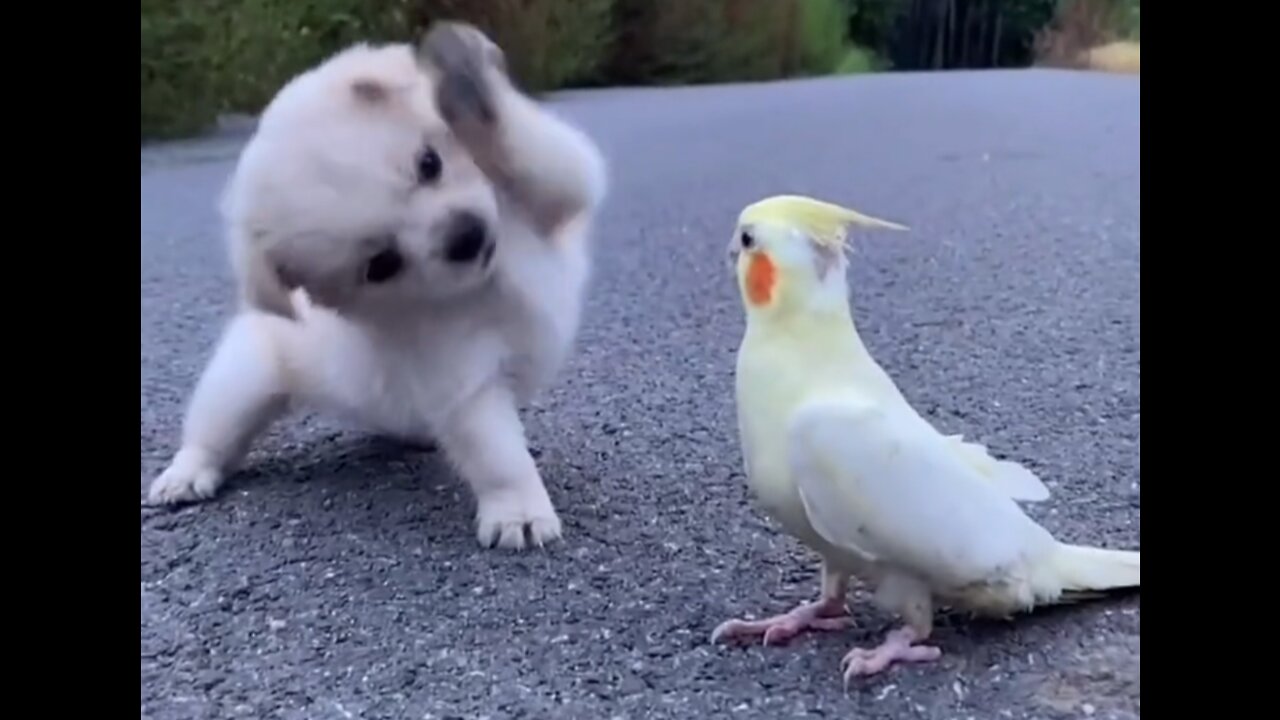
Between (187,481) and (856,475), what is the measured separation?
16.5 inches

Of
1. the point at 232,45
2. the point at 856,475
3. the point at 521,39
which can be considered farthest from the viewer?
the point at 232,45

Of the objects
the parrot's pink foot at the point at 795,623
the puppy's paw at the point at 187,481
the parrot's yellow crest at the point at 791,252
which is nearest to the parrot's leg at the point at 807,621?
the parrot's pink foot at the point at 795,623

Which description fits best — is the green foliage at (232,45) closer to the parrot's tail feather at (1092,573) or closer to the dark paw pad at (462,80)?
the dark paw pad at (462,80)

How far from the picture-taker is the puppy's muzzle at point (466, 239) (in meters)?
0.74

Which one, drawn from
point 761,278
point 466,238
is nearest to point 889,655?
point 761,278

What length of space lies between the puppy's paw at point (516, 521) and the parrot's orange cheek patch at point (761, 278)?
0.20 metres

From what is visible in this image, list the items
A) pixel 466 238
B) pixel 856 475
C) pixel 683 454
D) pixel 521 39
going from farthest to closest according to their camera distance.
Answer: pixel 521 39
pixel 683 454
pixel 466 238
pixel 856 475

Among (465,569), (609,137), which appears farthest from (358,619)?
(609,137)

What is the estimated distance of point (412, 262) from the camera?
2.44 feet

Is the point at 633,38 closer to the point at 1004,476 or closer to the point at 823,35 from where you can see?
the point at 823,35

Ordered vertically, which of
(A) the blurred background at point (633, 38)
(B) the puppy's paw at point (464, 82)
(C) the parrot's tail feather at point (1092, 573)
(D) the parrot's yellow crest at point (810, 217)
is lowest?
(C) the parrot's tail feather at point (1092, 573)
